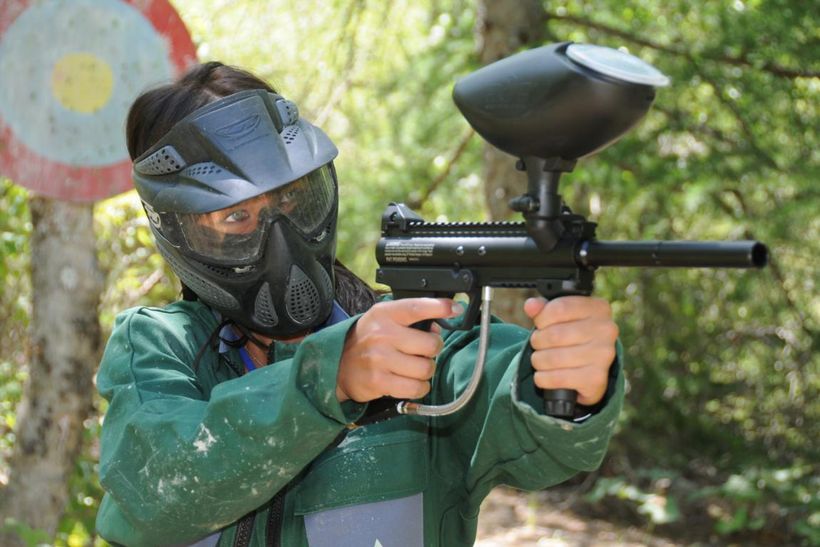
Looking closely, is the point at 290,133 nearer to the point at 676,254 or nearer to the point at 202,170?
the point at 202,170

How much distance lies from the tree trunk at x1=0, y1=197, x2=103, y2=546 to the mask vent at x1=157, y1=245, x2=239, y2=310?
1.81 m

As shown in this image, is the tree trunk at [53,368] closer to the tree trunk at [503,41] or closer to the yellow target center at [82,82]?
the yellow target center at [82,82]

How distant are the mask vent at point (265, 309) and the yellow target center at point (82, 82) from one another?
5.82 ft

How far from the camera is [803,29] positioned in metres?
5.69

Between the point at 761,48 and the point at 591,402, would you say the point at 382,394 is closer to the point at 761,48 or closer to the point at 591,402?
the point at 591,402

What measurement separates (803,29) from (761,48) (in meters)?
0.30

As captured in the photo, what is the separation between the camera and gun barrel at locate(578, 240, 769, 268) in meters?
1.70

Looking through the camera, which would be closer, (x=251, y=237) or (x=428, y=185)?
(x=251, y=237)

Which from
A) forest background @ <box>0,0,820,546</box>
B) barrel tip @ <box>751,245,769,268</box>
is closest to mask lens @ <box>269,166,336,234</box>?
barrel tip @ <box>751,245,769,268</box>

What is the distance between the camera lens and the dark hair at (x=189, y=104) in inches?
Result: 104

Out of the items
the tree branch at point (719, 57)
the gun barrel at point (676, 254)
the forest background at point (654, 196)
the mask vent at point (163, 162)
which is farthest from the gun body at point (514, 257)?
the tree branch at point (719, 57)

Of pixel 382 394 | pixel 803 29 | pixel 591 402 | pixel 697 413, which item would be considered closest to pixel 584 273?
pixel 591 402

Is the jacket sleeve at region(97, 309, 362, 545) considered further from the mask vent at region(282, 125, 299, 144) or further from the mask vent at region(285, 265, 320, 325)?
the mask vent at region(282, 125, 299, 144)

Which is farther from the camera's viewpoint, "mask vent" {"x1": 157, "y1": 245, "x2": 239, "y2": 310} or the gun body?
"mask vent" {"x1": 157, "y1": 245, "x2": 239, "y2": 310}
